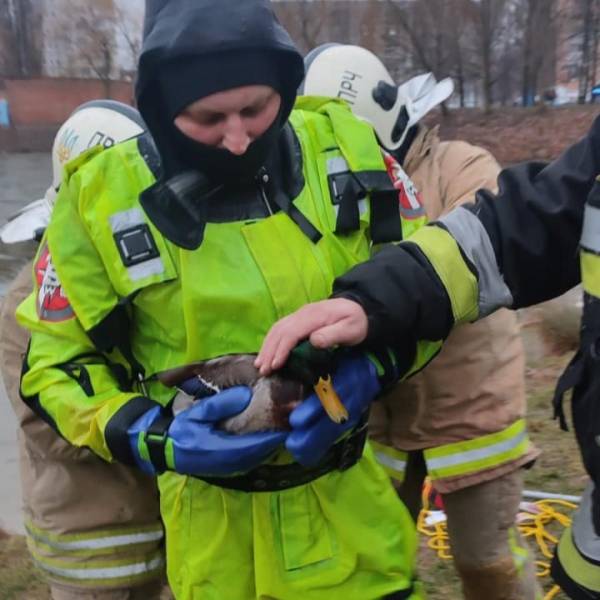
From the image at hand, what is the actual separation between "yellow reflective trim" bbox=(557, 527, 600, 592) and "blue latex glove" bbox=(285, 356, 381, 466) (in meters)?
0.46

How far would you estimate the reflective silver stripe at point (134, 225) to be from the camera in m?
1.97

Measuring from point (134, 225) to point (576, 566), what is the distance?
3.60ft

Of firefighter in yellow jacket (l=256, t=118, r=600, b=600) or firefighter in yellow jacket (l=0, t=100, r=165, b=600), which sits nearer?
firefighter in yellow jacket (l=256, t=118, r=600, b=600)

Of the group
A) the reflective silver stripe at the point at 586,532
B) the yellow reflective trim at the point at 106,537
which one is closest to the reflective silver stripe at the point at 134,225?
the reflective silver stripe at the point at 586,532

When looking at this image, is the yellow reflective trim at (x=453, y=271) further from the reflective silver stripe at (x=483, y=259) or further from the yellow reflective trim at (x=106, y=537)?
the yellow reflective trim at (x=106, y=537)

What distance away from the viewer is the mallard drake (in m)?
1.79

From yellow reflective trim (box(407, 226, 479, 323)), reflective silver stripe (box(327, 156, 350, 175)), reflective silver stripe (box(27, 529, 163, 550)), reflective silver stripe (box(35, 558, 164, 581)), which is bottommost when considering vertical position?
reflective silver stripe (box(35, 558, 164, 581))

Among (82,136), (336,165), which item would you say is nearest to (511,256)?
(336,165)

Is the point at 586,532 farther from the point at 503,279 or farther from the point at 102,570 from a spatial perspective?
the point at 102,570

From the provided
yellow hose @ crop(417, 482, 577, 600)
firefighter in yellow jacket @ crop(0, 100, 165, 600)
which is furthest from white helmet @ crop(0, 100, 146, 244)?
yellow hose @ crop(417, 482, 577, 600)

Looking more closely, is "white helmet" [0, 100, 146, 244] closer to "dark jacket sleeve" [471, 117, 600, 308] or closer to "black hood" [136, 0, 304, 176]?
Result: "black hood" [136, 0, 304, 176]

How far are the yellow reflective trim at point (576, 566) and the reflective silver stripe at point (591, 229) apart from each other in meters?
0.57

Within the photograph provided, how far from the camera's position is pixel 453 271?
180 cm

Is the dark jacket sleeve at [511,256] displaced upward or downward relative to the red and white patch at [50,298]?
upward
